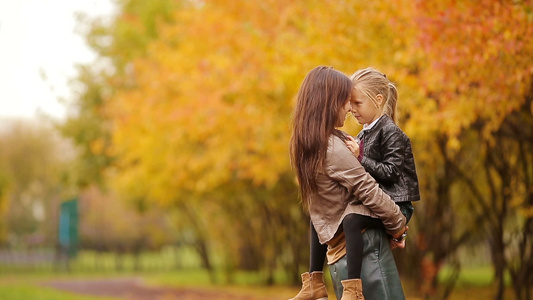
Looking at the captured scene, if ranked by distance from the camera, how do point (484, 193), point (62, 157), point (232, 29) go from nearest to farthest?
point (232, 29) < point (484, 193) < point (62, 157)

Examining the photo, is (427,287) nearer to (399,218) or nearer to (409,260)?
(409,260)

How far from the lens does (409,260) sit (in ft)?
59.2

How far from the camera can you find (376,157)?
4.02 m

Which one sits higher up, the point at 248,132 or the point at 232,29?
the point at 232,29

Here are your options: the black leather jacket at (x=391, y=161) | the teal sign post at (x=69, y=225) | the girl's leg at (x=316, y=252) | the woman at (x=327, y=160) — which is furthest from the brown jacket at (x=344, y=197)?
the teal sign post at (x=69, y=225)

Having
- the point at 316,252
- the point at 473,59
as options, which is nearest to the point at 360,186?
the point at 316,252

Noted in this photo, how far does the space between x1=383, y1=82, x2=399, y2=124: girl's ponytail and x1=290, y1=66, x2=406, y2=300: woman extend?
248 millimetres

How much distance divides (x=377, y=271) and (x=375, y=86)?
0.99 metres

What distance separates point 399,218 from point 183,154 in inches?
547

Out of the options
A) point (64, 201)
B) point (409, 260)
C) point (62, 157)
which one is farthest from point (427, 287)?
point (62, 157)

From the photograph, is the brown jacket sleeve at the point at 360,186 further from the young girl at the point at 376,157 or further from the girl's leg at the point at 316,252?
the girl's leg at the point at 316,252

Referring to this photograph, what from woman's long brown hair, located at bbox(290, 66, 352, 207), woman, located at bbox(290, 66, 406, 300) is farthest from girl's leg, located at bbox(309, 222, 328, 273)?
woman's long brown hair, located at bbox(290, 66, 352, 207)

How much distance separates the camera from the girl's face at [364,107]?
405 cm

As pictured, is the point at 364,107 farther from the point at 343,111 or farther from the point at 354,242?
the point at 354,242
